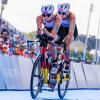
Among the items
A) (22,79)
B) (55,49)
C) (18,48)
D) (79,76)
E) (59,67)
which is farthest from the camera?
(18,48)

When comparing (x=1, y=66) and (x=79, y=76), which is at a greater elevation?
(x=1, y=66)

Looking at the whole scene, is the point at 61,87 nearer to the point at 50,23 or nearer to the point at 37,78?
the point at 37,78

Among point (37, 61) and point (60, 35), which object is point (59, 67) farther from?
point (37, 61)

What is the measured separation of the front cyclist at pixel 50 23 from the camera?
810 centimetres

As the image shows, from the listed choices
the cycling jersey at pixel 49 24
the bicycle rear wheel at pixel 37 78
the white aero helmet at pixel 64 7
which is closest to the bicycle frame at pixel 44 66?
the bicycle rear wheel at pixel 37 78

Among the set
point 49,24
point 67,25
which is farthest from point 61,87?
point 49,24

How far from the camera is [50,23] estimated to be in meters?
8.46

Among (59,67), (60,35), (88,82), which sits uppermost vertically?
(60,35)

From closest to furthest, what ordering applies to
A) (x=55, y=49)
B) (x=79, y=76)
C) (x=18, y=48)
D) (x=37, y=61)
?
(x=37, y=61) < (x=55, y=49) < (x=79, y=76) < (x=18, y=48)

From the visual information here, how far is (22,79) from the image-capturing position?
11234mm

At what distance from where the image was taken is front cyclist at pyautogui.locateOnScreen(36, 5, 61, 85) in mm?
8102

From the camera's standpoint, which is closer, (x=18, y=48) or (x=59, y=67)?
(x=59, y=67)

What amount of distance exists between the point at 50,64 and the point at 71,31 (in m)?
1.04

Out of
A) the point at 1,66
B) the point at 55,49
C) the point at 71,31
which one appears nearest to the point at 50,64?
the point at 55,49
